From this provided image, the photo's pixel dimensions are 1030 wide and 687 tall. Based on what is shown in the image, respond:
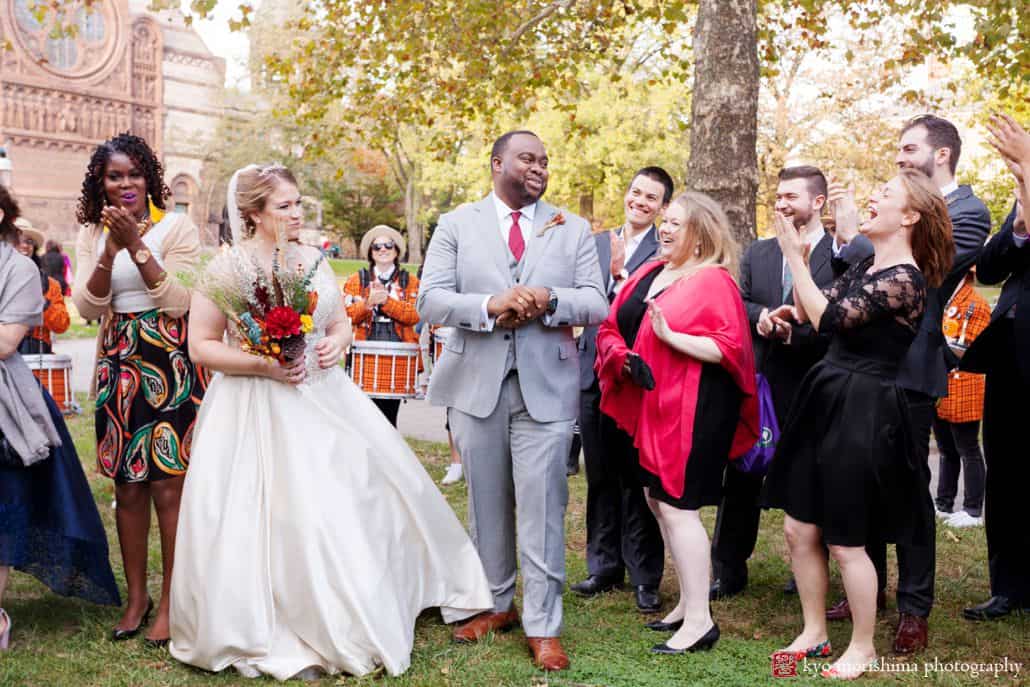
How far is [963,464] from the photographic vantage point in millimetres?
7676

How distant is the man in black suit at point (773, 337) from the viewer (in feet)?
17.6

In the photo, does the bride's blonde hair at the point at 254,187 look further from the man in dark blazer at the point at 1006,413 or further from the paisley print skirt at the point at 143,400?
the man in dark blazer at the point at 1006,413

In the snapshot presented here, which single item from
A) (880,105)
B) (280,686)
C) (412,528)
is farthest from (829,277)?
(880,105)

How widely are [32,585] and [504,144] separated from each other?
13.2 feet

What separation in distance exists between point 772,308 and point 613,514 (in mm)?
1568

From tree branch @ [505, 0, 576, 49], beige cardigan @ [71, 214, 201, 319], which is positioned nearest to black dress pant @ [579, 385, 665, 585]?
beige cardigan @ [71, 214, 201, 319]

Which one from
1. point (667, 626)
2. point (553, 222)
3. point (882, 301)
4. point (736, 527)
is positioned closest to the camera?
point (882, 301)

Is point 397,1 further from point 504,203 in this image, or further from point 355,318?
point 504,203

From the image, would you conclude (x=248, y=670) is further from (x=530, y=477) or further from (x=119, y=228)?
(x=119, y=228)

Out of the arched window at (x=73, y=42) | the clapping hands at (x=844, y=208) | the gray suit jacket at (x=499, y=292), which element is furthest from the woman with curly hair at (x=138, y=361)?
the arched window at (x=73, y=42)

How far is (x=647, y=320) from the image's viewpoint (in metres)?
4.88

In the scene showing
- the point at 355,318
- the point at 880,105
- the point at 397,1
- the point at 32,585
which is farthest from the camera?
the point at 880,105

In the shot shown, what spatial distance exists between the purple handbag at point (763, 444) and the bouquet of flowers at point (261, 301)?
2.43 metres

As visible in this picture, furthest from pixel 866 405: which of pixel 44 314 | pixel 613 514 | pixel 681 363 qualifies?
pixel 44 314
